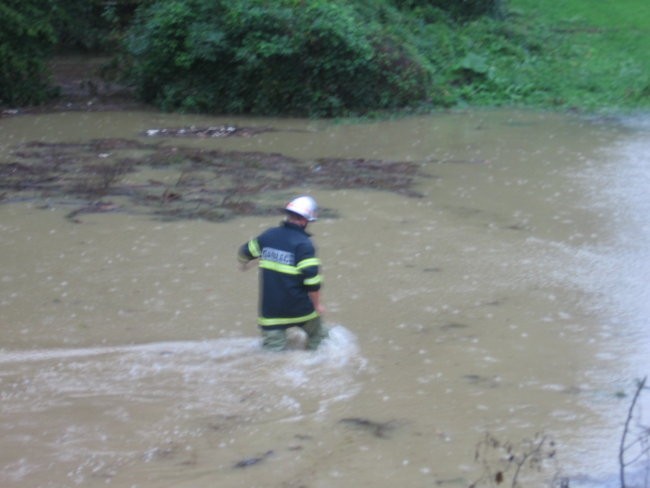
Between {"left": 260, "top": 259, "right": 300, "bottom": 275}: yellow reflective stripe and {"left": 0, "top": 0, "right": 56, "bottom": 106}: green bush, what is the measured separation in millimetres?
15575

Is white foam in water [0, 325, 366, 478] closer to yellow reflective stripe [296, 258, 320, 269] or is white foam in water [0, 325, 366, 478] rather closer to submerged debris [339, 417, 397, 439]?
submerged debris [339, 417, 397, 439]

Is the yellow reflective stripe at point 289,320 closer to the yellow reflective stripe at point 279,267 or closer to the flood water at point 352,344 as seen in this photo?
→ the flood water at point 352,344

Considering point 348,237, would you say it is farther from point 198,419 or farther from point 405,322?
point 198,419

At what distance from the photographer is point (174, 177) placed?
15320mm

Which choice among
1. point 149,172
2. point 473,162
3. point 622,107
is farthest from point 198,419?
point 622,107

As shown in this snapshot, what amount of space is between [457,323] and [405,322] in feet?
1.49

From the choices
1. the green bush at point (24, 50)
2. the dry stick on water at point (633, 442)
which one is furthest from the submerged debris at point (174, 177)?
the dry stick on water at point (633, 442)

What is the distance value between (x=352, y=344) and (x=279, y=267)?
1052 millimetres

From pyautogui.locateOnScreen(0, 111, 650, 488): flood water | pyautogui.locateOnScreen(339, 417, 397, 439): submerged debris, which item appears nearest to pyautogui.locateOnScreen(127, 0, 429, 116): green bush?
pyautogui.locateOnScreen(0, 111, 650, 488): flood water

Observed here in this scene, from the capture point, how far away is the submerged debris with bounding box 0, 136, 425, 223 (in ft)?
44.8

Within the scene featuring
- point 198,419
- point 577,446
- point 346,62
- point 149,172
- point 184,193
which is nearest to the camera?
point 577,446

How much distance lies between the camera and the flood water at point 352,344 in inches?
262

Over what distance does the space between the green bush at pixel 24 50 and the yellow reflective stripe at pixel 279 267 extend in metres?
15.6

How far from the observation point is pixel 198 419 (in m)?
7.25
